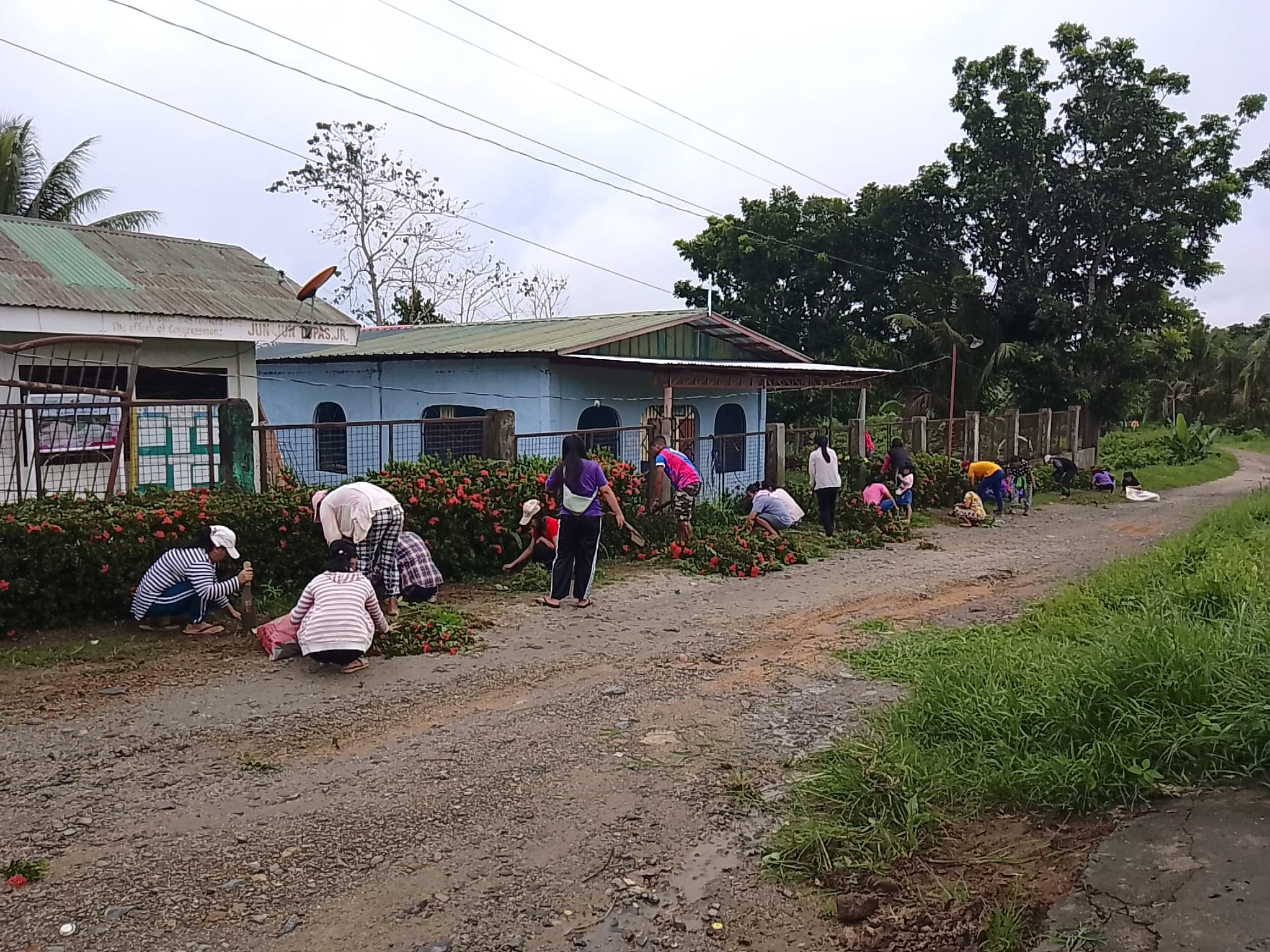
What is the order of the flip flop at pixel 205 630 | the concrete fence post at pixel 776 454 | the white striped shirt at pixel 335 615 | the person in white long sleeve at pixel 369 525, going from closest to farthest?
the white striped shirt at pixel 335 615, the flip flop at pixel 205 630, the person in white long sleeve at pixel 369 525, the concrete fence post at pixel 776 454

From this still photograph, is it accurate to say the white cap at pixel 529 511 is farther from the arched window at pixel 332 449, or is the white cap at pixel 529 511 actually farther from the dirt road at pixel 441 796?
the arched window at pixel 332 449

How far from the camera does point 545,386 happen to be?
15328 mm

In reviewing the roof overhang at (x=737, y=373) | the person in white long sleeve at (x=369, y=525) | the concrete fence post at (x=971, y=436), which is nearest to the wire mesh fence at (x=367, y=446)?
the roof overhang at (x=737, y=373)

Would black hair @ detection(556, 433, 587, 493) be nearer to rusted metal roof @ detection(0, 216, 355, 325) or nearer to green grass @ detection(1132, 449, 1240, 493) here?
rusted metal roof @ detection(0, 216, 355, 325)

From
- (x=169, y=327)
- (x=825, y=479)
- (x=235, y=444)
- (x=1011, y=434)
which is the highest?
(x=169, y=327)

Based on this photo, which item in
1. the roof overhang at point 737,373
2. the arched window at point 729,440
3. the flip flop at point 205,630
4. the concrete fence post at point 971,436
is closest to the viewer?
the flip flop at point 205,630

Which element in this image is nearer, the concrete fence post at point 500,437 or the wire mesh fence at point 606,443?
the concrete fence post at point 500,437

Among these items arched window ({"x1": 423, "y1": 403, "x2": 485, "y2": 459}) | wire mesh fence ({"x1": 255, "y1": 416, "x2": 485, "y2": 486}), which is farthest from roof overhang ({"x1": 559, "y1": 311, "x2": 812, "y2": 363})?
wire mesh fence ({"x1": 255, "y1": 416, "x2": 485, "y2": 486})

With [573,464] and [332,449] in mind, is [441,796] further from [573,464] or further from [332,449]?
[332,449]

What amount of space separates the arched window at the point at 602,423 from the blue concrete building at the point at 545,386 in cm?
2

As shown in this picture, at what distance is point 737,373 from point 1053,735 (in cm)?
1195

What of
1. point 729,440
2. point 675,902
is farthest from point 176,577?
point 729,440

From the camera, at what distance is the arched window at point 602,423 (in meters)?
16.3

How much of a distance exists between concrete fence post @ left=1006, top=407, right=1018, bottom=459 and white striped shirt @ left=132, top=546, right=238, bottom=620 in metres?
20.6
